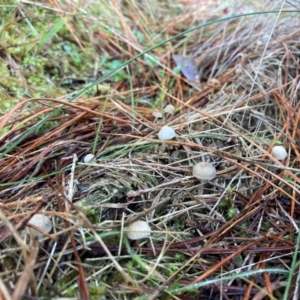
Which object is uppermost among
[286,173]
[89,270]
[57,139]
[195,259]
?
[57,139]

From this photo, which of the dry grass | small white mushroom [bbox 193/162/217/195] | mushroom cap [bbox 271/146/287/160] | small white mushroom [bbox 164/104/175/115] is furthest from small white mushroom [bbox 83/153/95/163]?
mushroom cap [bbox 271/146/287/160]

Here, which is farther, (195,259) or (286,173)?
(286,173)

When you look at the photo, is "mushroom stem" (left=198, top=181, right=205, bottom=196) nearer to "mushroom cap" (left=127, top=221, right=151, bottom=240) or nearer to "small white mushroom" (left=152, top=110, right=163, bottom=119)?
"mushroom cap" (left=127, top=221, right=151, bottom=240)

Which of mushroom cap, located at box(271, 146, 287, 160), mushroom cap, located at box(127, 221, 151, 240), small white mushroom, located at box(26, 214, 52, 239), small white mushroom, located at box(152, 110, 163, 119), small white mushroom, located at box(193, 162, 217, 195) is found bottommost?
mushroom cap, located at box(271, 146, 287, 160)

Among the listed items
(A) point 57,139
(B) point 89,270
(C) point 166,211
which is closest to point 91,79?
(A) point 57,139

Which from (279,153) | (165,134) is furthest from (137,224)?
(279,153)

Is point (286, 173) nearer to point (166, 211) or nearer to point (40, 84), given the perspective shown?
point (166, 211)
